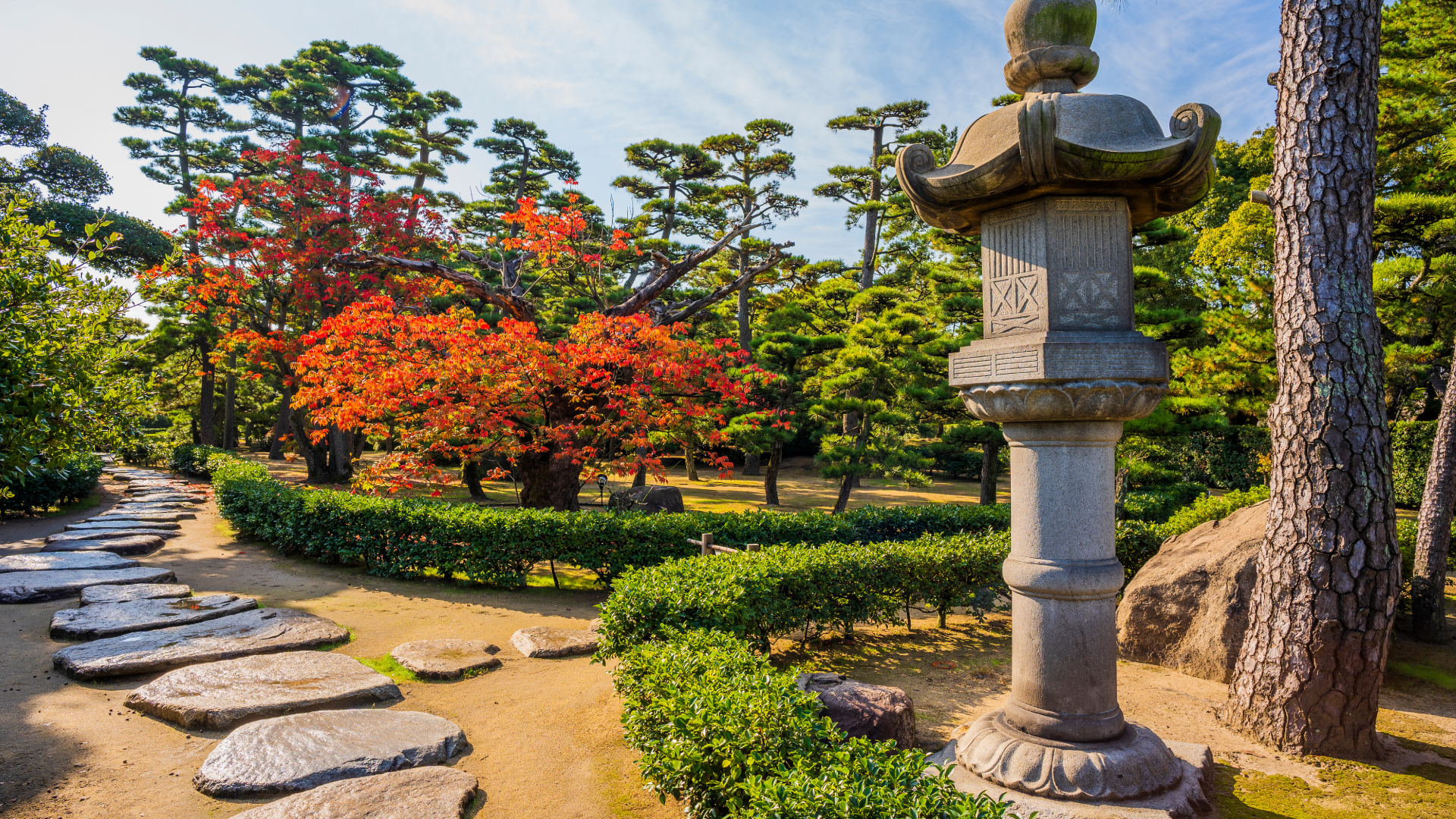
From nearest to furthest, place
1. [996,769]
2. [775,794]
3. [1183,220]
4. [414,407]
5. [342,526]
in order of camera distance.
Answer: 1. [775,794]
2. [996,769]
3. [342,526]
4. [414,407]
5. [1183,220]

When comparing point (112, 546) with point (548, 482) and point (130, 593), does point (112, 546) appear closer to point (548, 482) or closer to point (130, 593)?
point (130, 593)

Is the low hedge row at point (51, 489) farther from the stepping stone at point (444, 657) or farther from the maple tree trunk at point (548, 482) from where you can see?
the stepping stone at point (444, 657)

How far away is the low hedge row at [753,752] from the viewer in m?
2.13

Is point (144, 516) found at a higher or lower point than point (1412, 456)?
lower

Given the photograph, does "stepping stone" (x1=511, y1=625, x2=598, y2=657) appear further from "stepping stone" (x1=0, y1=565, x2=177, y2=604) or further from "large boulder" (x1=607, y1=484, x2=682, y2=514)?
"large boulder" (x1=607, y1=484, x2=682, y2=514)

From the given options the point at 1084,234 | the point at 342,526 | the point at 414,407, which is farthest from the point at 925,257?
the point at 1084,234

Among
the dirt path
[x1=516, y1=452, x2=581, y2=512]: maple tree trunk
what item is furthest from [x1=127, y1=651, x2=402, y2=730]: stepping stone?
[x1=516, y1=452, x2=581, y2=512]: maple tree trunk

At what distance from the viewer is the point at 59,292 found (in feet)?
14.7

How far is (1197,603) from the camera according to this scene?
5.97m

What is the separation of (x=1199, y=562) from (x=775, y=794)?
224 inches

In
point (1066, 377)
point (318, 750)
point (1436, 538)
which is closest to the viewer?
point (1066, 377)

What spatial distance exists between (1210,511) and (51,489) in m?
17.9

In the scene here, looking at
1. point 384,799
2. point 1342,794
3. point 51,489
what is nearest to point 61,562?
point 51,489

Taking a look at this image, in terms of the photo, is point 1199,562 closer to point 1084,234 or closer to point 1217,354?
point 1084,234
